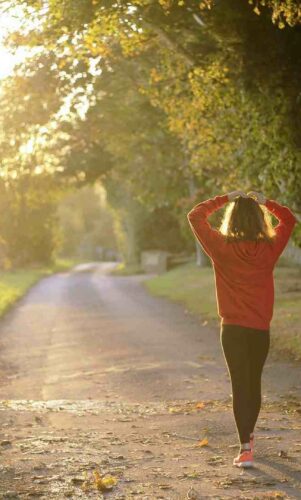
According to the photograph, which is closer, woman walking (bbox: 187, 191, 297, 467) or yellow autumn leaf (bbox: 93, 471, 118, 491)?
yellow autumn leaf (bbox: 93, 471, 118, 491)

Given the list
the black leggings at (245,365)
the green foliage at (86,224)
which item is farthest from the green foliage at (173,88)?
the green foliage at (86,224)

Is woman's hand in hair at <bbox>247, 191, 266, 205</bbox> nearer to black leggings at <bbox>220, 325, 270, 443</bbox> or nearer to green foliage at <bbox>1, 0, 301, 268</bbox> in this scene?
black leggings at <bbox>220, 325, 270, 443</bbox>

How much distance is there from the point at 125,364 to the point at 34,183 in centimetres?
2319

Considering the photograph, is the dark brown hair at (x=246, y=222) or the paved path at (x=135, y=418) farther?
the dark brown hair at (x=246, y=222)

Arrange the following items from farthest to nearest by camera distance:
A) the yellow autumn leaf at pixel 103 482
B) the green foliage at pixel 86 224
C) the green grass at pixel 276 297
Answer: the green foliage at pixel 86 224, the green grass at pixel 276 297, the yellow autumn leaf at pixel 103 482

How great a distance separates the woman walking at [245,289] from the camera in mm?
7207

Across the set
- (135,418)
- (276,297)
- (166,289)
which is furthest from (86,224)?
(135,418)

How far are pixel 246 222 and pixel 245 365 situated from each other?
107 centimetres

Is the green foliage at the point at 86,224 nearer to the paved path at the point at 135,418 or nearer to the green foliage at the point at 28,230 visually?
the green foliage at the point at 28,230

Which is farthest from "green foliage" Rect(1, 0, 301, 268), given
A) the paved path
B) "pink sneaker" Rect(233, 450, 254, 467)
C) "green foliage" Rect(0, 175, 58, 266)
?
"green foliage" Rect(0, 175, 58, 266)

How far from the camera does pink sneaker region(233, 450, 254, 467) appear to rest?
7.13 meters

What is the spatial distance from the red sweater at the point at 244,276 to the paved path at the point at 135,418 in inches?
43.3

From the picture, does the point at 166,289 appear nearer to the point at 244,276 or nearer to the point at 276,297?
the point at 276,297

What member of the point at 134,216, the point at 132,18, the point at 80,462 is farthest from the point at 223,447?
the point at 134,216
